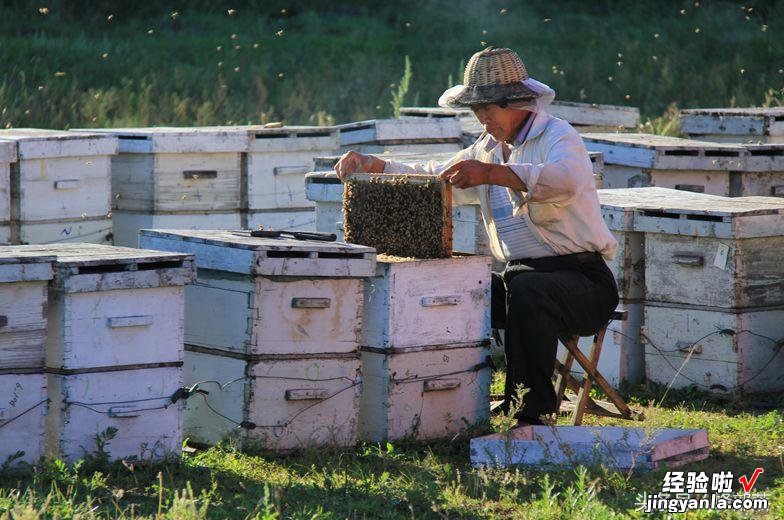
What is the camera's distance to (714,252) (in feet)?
19.7

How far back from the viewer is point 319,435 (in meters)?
5.09

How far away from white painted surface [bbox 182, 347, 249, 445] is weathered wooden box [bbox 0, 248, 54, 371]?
2.29 feet

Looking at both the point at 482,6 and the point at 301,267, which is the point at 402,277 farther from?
the point at 482,6

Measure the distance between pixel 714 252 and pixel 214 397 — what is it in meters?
2.52

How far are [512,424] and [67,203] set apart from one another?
330cm

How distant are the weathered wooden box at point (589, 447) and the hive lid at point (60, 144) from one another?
3408 mm

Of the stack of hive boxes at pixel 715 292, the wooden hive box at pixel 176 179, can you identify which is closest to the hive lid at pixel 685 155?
the stack of hive boxes at pixel 715 292

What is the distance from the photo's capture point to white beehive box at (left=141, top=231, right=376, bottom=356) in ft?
16.0

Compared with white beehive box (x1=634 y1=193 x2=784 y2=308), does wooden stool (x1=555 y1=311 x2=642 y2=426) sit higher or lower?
lower

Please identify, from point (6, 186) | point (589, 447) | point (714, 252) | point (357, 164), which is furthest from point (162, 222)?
point (589, 447)

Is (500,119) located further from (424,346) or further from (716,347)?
(716,347)

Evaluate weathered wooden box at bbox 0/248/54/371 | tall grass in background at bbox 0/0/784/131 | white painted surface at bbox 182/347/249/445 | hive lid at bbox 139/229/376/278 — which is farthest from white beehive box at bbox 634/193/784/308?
tall grass in background at bbox 0/0/784/131

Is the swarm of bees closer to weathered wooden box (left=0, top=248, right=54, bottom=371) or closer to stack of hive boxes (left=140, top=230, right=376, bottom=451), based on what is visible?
stack of hive boxes (left=140, top=230, right=376, bottom=451)

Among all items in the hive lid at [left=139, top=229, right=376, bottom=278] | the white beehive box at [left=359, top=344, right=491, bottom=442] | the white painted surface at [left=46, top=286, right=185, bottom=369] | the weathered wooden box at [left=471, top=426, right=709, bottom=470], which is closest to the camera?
the white painted surface at [left=46, top=286, right=185, bottom=369]
